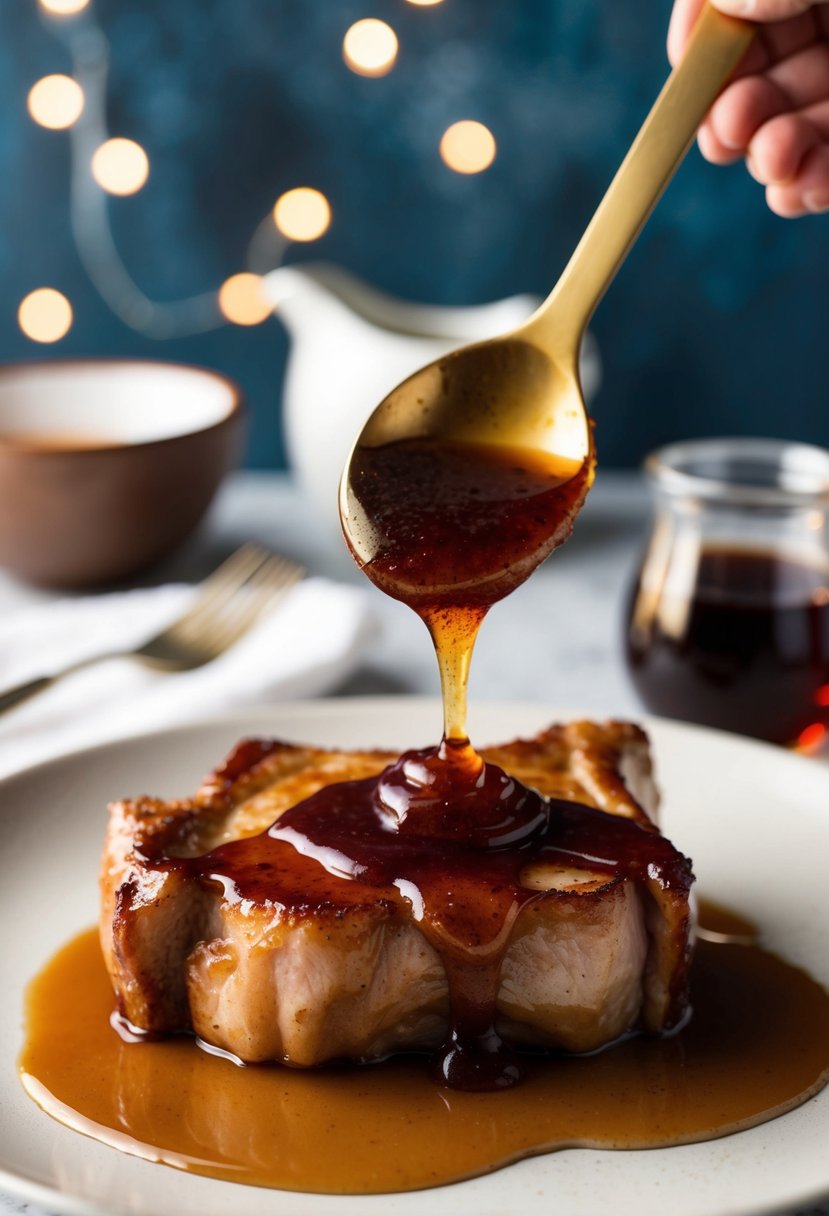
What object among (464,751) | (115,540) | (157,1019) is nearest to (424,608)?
(464,751)

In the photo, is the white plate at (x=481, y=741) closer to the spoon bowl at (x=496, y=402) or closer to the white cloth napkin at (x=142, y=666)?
the white cloth napkin at (x=142, y=666)

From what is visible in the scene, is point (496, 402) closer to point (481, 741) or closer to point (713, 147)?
point (481, 741)

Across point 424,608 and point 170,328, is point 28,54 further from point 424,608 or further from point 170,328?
point 424,608

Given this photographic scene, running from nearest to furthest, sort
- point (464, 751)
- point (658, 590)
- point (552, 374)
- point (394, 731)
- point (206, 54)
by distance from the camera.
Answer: point (464, 751) → point (552, 374) → point (394, 731) → point (658, 590) → point (206, 54)

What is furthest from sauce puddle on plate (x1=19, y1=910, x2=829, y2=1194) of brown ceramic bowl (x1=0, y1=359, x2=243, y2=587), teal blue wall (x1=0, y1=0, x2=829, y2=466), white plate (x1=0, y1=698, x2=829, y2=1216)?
teal blue wall (x1=0, y1=0, x2=829, y2=466)

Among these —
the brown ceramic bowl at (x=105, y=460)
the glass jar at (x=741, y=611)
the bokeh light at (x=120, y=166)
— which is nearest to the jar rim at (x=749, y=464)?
the glass jar at (x=741, y=611)

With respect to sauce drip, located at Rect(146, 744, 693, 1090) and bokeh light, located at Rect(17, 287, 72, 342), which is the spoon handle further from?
bokeh light, located at Rect(17, 287, 72, 342)

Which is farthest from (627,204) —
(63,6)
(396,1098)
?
(63,6)
